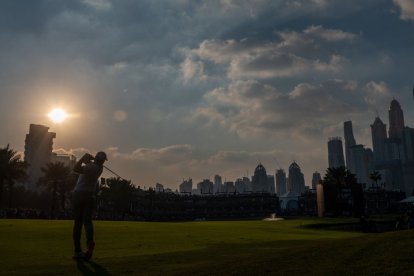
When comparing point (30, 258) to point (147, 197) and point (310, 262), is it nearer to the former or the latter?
point (310, 262)

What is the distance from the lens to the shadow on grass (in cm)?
965

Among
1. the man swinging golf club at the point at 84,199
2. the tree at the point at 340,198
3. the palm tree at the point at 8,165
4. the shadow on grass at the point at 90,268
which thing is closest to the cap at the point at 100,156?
the man swinging golf club at the point at 84,199

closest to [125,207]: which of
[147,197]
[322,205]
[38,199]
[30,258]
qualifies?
[38,199]

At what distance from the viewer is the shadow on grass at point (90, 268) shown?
965 cm

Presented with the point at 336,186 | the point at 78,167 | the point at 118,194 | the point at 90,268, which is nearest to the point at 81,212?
the point at 78,167

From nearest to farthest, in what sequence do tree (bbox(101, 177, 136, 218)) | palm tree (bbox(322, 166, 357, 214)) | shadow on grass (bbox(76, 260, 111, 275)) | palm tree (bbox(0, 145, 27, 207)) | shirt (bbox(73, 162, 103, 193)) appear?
shadow on grass (bbox(76, 260, 111, 275))
shirt (bbox(73, 162, 103, 193))
palm tree (bbox(0, 145, 27, 207))
palm tree (bbox(322, 166, 357, 214))
tree (bbox(101, 177, 136, 218))

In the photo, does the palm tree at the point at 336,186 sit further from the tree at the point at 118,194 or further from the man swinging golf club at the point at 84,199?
the man swinging golf club at the point at 84,199

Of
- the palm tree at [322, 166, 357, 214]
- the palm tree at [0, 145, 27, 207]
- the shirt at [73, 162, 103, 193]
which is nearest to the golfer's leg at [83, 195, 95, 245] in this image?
the shirt at [73, 162, 103, 193]

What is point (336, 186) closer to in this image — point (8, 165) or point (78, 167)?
point (8, 165)

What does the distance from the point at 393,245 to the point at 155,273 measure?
246 inches

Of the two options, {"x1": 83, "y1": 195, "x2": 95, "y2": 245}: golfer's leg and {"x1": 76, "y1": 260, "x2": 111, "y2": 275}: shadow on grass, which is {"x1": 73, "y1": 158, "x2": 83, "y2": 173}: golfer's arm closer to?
{"x1": 83, "y1": 195, "x2": 95, "y2": 245}: golfer's leg

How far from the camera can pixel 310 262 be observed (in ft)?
31.3

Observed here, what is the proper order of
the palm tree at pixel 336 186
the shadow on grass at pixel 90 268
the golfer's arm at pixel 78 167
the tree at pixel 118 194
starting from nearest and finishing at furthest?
the shadow on grass at pixel 90 268
the golfer's arm at pixel 78 167
the palm tree at pixel 336 186
the tree at pixel 118 194

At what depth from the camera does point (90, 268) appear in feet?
33.7
